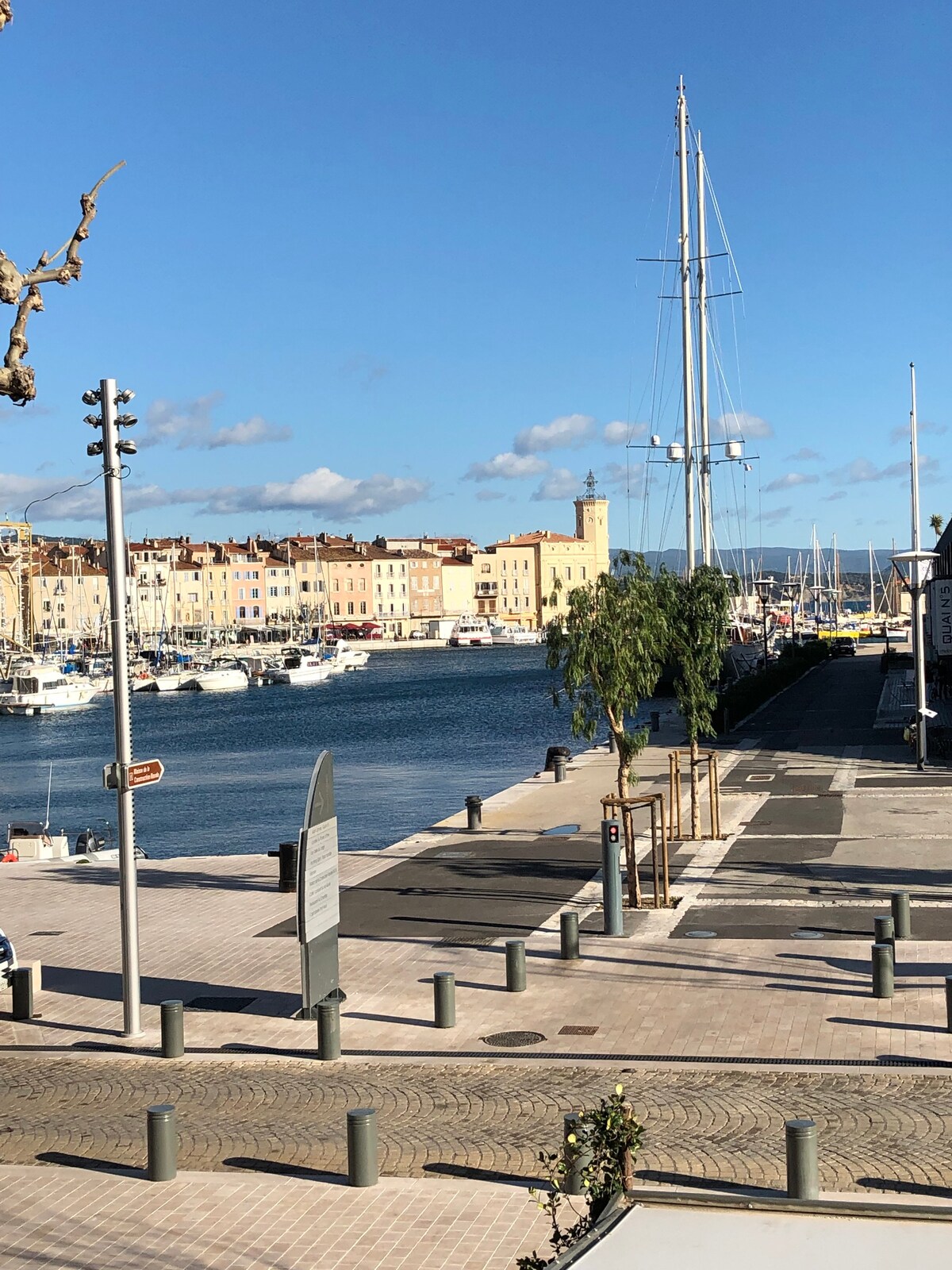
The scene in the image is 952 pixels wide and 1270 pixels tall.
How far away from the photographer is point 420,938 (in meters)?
18.3

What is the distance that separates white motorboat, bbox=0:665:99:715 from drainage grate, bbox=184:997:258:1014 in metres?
98.5

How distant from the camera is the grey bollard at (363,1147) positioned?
976 centimetres

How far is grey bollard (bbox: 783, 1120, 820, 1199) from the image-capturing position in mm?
8898

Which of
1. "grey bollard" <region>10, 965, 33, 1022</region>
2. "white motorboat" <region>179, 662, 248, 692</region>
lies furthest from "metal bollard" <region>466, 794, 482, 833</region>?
"white motorboat" <region>179, 662, 248, 692</region>

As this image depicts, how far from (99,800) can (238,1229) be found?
4655 centimetres

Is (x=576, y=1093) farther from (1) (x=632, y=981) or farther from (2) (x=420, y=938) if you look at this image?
(2) (x=420, y=938)

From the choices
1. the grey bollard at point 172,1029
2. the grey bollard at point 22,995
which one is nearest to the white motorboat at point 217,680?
the grey bollard at point 22,995

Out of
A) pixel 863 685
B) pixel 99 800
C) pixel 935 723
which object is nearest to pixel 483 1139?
pixel 935 723

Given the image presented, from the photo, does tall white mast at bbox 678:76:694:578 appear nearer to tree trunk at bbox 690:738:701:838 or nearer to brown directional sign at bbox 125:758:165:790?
tree trunk at bbox 690:738:701:838

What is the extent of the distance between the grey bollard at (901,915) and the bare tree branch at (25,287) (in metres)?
11.8

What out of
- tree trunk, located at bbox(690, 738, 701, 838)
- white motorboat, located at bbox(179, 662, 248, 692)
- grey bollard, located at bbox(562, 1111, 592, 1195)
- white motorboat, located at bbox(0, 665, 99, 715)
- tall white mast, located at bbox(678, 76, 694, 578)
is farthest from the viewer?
white motorboat, located at bbox(179, 662, 248, 692)

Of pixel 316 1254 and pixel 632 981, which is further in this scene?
pixel 632 981

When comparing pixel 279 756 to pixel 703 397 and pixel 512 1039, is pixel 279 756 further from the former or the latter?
pixel 512 1039

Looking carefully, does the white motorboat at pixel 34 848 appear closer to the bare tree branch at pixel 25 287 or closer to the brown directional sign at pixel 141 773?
the brown directional sign at pixel 141 773
